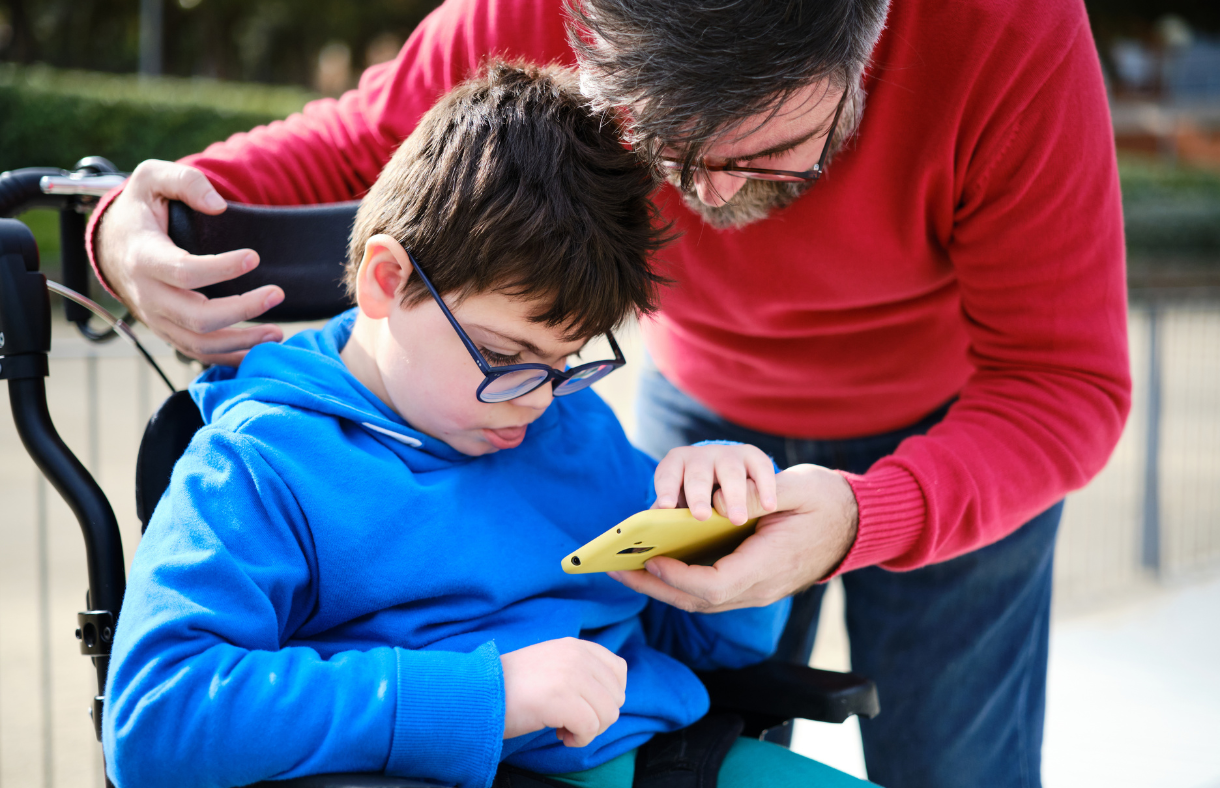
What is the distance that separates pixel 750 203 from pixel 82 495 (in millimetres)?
1035

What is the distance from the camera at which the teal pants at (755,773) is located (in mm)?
1319

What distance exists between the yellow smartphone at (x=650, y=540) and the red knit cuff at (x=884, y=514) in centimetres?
16

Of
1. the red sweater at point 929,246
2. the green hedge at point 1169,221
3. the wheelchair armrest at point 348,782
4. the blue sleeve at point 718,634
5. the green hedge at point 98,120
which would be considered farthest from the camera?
the green hedge at point 1169,221

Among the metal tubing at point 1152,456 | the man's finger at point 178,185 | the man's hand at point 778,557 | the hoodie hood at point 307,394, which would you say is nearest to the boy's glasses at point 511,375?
the hoodie hood at point 307,394

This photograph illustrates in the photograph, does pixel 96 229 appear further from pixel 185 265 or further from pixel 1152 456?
pixel 1152 456

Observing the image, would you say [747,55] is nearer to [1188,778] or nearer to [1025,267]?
[1025,267]

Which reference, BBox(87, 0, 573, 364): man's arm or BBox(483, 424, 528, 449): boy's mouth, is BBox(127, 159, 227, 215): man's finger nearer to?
BBox(87, 0, 573, 364): man's arm

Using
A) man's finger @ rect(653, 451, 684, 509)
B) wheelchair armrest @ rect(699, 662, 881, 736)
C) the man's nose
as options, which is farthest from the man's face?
wheelchair armrest @ rect(699, 662, 881, 736)

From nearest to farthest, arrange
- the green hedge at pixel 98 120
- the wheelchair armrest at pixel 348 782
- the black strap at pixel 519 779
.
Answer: the wheelchair armrest at pixel 348 782 < the black strap at pixel 519 779 < the green hedge at pixel 98 120

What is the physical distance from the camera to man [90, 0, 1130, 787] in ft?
4.28

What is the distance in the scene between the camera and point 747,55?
119 cm

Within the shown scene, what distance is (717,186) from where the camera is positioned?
4.55ft

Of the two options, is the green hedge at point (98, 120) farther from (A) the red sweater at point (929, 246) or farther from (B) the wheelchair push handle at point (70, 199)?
(A) the red sweater at point (929, 246)

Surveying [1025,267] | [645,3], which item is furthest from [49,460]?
[1025,267]
